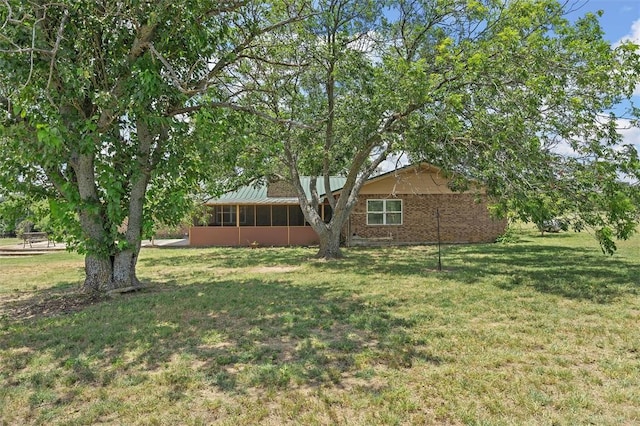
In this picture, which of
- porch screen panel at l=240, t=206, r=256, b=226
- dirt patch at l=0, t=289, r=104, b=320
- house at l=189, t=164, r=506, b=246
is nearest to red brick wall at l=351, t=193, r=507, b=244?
house at l=189, t=164, r=506, b=246

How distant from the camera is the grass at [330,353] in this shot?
373 cm

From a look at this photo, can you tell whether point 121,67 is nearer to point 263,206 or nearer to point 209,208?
point 209,208

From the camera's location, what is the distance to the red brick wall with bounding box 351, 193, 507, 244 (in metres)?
22.0

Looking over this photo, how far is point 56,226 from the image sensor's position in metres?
8.72

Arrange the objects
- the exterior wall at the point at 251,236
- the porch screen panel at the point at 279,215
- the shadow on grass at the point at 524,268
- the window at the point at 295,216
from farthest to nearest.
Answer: the porch screen panel at the point at 279,215 < the window at the point at 295,216 < the exterior wall at the point at 251,236 < the shadow on grass at the point at 524,268

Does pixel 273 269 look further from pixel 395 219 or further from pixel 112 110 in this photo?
pixel 395 219

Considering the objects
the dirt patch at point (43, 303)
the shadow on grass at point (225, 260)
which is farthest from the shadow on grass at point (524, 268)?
the dirt patch at point (43, 303)

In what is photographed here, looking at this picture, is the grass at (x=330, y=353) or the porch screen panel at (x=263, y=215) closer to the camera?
the grass at (x=330, y=353)

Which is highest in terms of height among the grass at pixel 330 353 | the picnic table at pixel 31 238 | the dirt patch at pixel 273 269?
the picnic table at pixel 31 238

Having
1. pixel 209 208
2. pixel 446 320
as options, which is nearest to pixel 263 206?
pixel 209 208

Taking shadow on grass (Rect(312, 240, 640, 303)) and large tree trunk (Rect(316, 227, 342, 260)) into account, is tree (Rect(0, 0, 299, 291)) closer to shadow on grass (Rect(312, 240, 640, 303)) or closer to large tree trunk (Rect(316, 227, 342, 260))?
shadow on grass (Rect(312, 240, 640, 303))

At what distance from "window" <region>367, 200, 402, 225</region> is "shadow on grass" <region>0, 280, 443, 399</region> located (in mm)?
13772

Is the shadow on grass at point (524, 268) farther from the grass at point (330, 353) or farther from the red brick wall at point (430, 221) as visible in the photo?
the red brick wall at point (430, 221)

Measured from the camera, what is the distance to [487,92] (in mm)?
10516
